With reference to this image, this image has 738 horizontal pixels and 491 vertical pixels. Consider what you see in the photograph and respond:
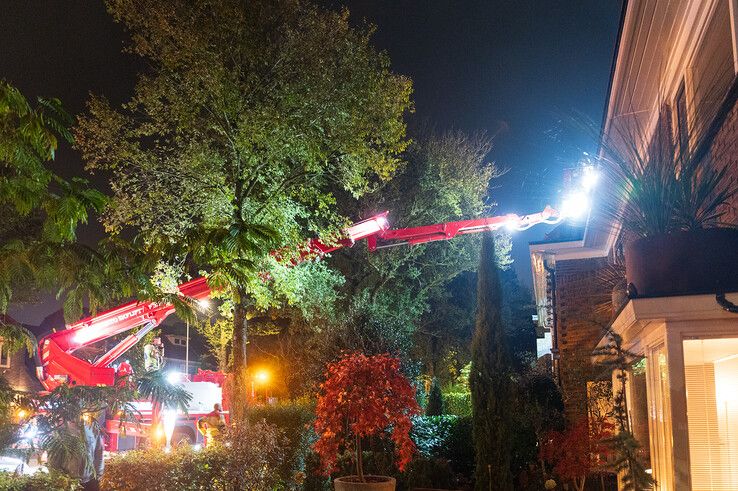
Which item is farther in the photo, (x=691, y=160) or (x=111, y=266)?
(x=691, y=160)

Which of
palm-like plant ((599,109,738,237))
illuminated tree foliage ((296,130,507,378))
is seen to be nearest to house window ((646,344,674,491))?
palm-like plant ((599,109,738,237))

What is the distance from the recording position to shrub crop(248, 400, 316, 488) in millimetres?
13297

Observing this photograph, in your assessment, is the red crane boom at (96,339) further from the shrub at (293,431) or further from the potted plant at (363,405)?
the potted plant at (363,405)

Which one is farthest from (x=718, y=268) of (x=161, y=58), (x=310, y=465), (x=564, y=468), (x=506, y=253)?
(x=506, y=253)

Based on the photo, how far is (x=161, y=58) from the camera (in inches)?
548

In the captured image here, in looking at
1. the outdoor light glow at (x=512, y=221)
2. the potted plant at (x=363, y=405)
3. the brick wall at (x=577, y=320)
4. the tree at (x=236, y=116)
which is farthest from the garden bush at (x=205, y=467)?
the outdoor light glow at (x=512, y=221)

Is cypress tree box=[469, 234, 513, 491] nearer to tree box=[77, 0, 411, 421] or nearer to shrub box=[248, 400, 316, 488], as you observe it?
shrub box=[248, 400, 316, 488]

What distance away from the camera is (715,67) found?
6223 millimetres

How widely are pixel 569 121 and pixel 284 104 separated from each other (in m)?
8.50

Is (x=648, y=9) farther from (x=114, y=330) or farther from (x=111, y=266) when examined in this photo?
(x=114, y=330)

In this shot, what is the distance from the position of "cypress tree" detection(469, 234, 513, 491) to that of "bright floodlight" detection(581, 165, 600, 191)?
5.58 metres

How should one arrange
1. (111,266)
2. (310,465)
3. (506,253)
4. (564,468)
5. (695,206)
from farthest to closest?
1. (506,253)
2. (310,465)
3. (564,468)
4. (695,206)
5. (111,266)

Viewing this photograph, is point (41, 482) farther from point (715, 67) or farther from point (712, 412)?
point (715, 67)

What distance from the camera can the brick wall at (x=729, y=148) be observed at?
562 centimetres
